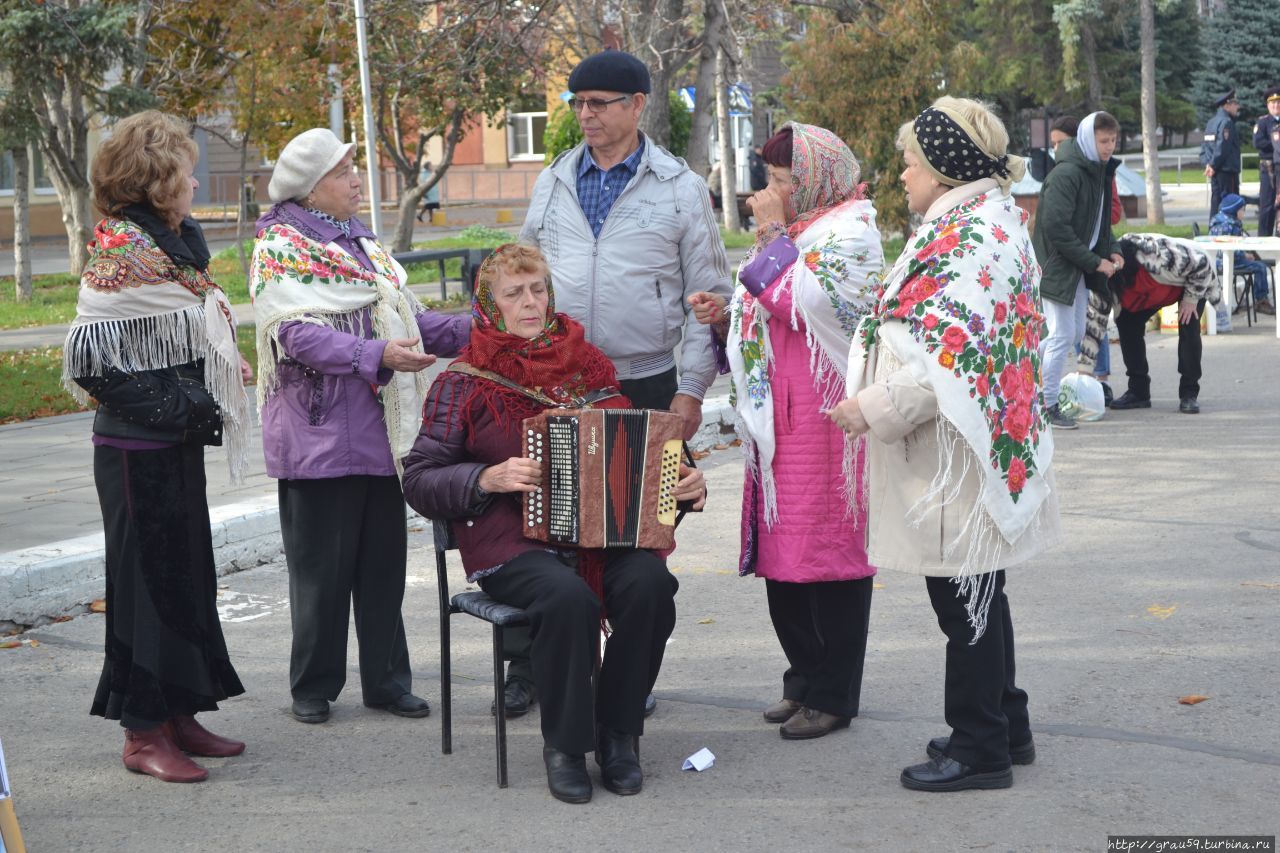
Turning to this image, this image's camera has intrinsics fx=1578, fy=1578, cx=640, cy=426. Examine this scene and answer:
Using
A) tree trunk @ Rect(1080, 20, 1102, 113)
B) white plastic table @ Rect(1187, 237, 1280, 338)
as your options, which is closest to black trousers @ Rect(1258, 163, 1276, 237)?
white plastic table @ Rect(1187, 237, 1280, 338)

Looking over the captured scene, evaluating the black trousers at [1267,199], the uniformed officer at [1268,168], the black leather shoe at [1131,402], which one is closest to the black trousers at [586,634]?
the black leather shoe at [1131,402]

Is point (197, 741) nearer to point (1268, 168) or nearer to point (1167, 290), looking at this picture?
point (1167, 290)

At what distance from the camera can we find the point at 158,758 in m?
4.64

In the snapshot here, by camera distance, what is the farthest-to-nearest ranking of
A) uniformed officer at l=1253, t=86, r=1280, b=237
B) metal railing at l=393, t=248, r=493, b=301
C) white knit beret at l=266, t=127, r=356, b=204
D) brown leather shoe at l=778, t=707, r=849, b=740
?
uniformed officer at l=1253, t=86, r=1280, b=237, metal railing at l=393, t=248, r=493, b=301, white knit beret at l=266, t=127, r=356, b=204, brown leather shoe at l=778, t=707, r=849, b=740

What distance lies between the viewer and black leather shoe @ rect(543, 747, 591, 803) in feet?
14.4

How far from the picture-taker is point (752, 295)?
190 inches

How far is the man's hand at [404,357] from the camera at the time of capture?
483cm

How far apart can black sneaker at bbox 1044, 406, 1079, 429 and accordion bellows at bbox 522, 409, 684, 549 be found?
21.7ft

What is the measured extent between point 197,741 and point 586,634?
1312 millimetres

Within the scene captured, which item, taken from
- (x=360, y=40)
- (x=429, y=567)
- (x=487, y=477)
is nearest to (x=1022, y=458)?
(x=487, y=477)

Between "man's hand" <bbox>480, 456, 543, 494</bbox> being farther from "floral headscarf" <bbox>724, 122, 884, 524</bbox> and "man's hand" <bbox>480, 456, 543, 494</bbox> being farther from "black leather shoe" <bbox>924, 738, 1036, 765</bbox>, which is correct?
"black leather shoe" <bbox>924, 738, 1036, 765</bbox>

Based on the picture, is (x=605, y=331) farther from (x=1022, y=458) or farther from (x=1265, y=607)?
(x=1265, y=607)

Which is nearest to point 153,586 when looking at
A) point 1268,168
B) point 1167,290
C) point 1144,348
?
point 1144,348

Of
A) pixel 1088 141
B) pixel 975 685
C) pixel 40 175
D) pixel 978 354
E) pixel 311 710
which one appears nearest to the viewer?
pixel 978 354
